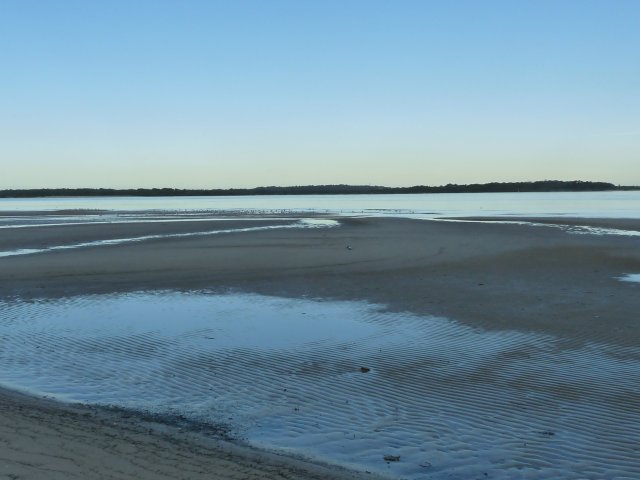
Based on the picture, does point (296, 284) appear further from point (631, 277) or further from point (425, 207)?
point (425, 207)

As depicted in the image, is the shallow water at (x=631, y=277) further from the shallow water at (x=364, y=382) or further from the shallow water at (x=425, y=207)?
the shallow water at (x=425, y=207)

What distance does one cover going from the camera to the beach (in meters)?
5.76

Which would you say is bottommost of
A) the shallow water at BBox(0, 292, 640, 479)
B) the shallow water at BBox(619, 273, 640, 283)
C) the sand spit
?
the shallow water at BBox(0, 292, 640, 479)

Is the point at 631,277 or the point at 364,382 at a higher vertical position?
the point at 631,277

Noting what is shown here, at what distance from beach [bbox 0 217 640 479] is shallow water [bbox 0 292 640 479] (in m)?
0.36

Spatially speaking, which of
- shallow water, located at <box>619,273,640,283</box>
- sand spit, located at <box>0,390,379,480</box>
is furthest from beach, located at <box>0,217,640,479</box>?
shallow water, located at <box>619,273,640,283</box>

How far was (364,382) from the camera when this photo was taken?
8648 millimetres

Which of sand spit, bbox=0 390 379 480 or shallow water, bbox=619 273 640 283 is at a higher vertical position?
shallow water, bbox=619 273 640 283

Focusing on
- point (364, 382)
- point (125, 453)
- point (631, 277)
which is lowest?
point (364, 382)

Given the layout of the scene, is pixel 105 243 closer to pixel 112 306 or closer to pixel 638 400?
pixel 112 306

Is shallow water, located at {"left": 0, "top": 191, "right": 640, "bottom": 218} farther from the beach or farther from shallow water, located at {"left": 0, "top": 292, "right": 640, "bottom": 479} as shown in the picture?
shallow water, located at {"left": 0, "top": 292, "right": 640, "bottom": 479}

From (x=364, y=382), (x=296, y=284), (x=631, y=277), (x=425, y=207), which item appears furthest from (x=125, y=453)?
(x=425, y=207)

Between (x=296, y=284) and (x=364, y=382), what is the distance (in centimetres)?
938

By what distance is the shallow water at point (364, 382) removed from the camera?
6328mm
